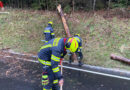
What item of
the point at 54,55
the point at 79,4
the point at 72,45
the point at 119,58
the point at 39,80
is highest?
the point at 79,4

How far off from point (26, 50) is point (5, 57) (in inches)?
58.6

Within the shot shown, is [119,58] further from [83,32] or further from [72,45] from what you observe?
[72,45]

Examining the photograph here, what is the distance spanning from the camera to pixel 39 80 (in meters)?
5.61

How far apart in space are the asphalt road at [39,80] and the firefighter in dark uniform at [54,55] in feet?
3.90

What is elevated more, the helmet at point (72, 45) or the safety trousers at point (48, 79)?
the helmet at point (72, 45)

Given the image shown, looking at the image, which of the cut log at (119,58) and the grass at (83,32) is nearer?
the cut log at (119,58)

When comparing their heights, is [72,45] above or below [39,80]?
above

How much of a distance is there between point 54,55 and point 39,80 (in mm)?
2746

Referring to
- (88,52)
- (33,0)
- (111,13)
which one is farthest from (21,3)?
(88,52)

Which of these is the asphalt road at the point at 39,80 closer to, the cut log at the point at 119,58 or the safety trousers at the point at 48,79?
the safety trousers at the point at 48,79

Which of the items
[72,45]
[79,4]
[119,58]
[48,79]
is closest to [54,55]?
[72,45]

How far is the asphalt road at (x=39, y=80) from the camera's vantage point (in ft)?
16.6

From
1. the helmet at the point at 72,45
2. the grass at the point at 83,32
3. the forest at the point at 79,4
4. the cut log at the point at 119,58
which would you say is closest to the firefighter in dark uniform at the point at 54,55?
the helmet at the point at 72,45

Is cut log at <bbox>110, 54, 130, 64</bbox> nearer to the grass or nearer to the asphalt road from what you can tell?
the grass
